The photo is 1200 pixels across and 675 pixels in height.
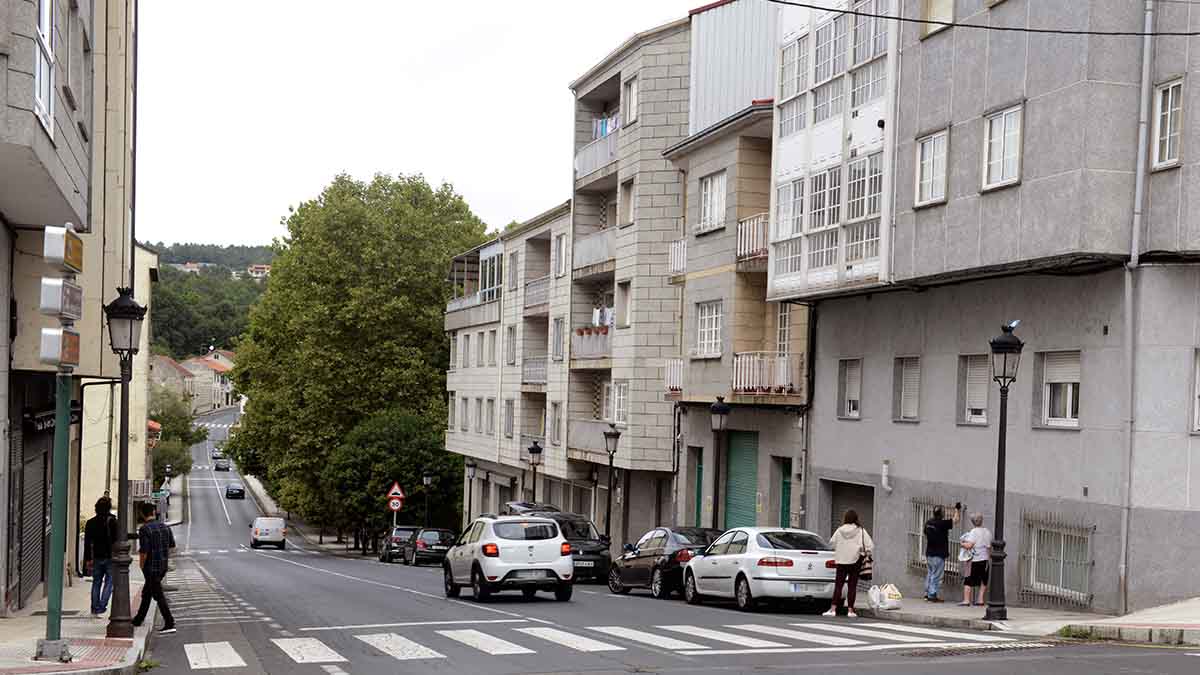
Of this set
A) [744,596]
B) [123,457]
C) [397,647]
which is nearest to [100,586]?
[123,457]

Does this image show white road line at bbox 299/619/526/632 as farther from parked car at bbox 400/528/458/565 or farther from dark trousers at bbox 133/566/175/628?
parked car at bbox 400/528/458/565

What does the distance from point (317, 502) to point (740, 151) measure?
39.6m

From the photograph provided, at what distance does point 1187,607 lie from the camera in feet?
60.7

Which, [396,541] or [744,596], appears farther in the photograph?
[396,541]

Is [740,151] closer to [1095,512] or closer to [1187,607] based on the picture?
[1095,512]

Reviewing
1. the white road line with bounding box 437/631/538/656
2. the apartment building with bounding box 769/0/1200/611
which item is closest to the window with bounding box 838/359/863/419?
the apartment building with bounding box 769/0/1200/611

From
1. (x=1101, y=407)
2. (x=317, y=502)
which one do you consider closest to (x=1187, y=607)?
(x=1101, y=407)

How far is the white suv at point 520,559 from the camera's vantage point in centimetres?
2409

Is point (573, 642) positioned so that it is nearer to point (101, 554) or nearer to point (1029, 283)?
point (101, 554)

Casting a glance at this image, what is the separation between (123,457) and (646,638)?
666 centimetres

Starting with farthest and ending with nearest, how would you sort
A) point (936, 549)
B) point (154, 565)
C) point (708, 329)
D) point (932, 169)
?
point (708, 329) → point (932, 169) → point (936, 549) → point (154, 565)

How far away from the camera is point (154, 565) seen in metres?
19.1

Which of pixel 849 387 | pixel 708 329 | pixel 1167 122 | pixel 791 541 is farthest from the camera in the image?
pixel 708 329

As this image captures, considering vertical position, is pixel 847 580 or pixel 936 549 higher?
pixel 936 549
